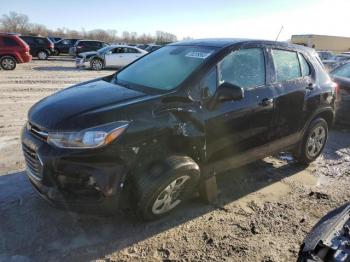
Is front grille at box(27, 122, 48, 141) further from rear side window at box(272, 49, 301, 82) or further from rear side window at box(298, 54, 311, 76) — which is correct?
rear side window at box(298, 54, 311, 76)

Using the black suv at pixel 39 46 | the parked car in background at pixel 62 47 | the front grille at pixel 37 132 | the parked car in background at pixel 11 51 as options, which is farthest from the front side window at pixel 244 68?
the parked car in background at pixel 62 47

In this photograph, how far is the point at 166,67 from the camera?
14.3 ft

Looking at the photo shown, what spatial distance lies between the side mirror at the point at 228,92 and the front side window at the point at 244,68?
249mm

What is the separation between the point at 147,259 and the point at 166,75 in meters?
1.98

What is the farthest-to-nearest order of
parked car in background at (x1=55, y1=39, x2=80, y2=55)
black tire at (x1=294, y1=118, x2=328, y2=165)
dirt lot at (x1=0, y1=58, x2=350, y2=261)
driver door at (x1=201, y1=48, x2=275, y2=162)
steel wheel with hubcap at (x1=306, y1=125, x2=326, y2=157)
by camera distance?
parked car in background at (x1=55, y1=39, x2=80, y2=55) → steel wheel with hubcap at (x1=306, y1=125, x2=326, y2=157) → black tire at (x1=294, y1=118, x2=328, y2=165) → driver door at (x1=201, y1=48, x2=275, y2=162) → dirt lot at (x1=0, y1=58, x2=350, y2=261)

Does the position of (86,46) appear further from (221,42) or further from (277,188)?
(277,188)

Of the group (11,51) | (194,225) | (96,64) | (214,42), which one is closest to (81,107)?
(194,225)

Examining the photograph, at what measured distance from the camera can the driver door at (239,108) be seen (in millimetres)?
3922

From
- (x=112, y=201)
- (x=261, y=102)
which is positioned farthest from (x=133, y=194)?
(x=261, y=102)

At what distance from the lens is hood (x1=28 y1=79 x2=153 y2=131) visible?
130 inches

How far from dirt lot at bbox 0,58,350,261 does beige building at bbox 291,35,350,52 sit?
4232cm

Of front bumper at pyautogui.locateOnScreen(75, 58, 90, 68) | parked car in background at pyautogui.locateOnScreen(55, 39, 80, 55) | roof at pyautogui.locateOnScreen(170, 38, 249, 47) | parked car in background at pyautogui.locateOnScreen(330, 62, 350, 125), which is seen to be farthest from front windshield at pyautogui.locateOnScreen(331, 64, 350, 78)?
parked car in background at pyautogui.locateOnScreen(55, 39, 80, 55)

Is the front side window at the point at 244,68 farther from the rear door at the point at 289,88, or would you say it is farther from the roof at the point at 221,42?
the rear door at the point at 289,88

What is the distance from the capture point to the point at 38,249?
3.35 meters
